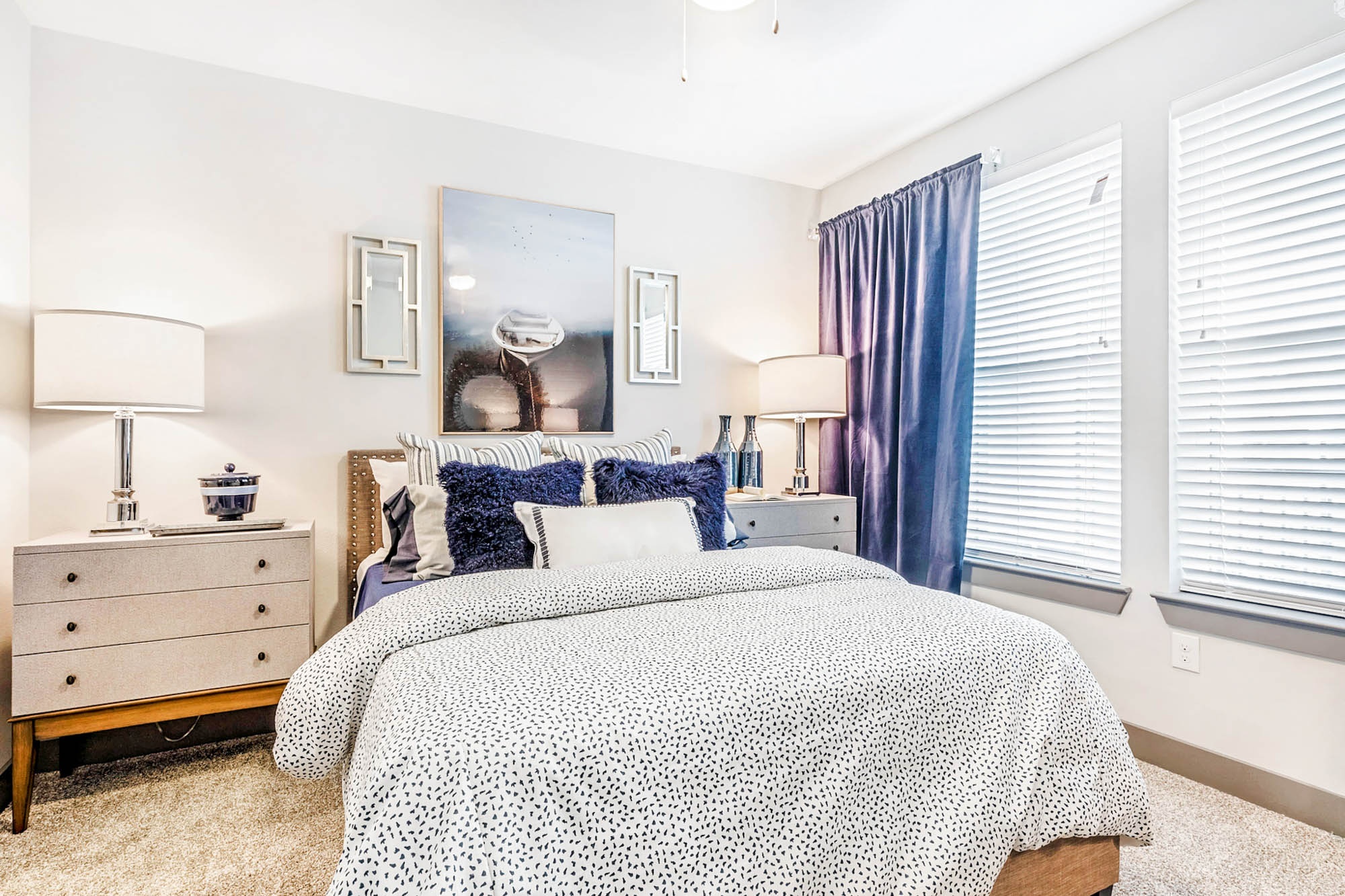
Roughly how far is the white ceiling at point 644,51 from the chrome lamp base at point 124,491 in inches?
52.7

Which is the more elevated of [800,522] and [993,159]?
[993,159]

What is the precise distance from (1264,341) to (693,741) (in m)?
2.16

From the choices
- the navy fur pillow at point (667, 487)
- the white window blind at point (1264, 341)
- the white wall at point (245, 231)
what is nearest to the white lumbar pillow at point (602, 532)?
the navy fur pillow at point (667, 487)

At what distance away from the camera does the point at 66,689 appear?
1.92 meters

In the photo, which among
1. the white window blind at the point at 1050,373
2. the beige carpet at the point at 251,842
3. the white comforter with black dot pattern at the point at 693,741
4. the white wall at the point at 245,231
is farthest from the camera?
the white window blind at the point at 1050,373

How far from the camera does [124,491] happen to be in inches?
85.9

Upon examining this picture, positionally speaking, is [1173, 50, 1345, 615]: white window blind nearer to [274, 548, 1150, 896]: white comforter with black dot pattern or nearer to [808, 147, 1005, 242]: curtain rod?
[808, 147, 1005, 242]: curtain rod

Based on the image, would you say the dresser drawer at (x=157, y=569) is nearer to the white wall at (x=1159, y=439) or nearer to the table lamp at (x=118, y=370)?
the table lamp at (x=118, y=370)

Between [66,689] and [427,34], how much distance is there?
2.34 meters

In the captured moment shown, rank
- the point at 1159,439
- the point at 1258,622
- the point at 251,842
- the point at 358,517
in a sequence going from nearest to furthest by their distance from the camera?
the point at 251,842 → the point at 1258,622 → the point at 1159,439 → the point at 358,517

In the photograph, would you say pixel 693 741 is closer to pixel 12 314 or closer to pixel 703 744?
pixel 703 744

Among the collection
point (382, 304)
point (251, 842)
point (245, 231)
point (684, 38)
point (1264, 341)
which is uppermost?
point (684, 38)

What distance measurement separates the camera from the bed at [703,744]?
0.92m

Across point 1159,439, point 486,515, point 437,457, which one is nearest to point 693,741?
point 486,515
